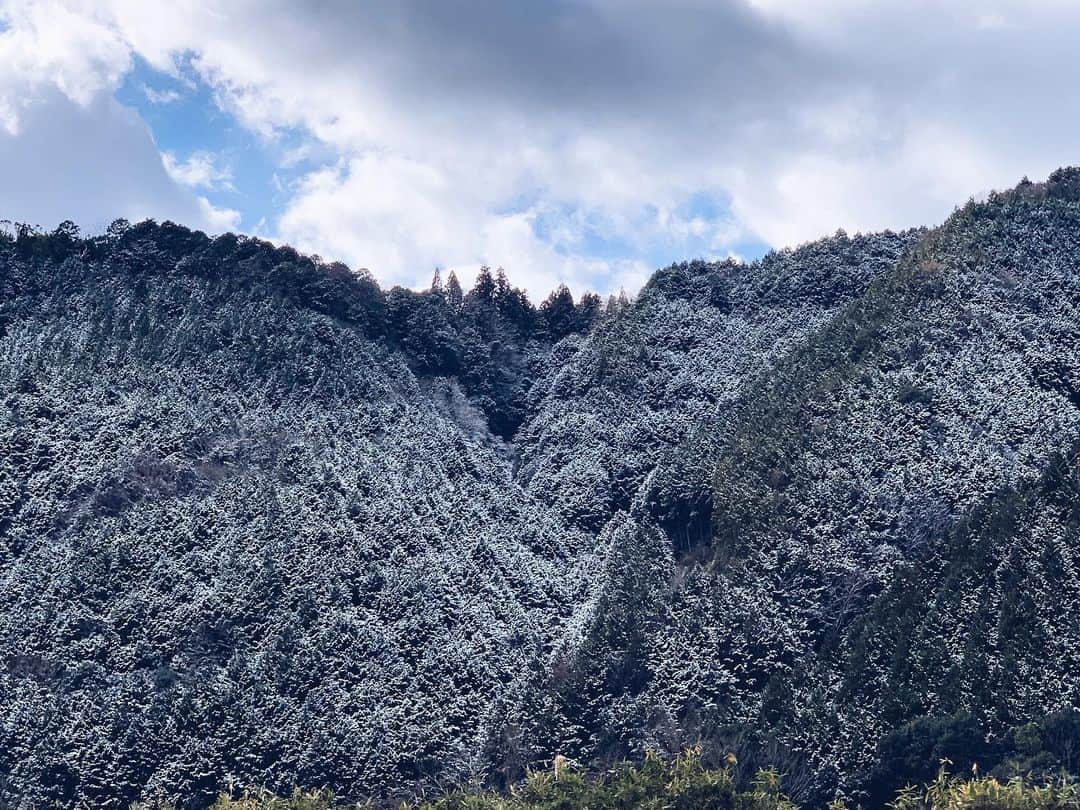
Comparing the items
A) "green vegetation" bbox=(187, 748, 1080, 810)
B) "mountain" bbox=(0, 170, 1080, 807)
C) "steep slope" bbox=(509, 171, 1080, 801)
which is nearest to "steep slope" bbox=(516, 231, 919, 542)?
"mountain" bbox=(0, 170, 1080, 807)

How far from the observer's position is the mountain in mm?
39938

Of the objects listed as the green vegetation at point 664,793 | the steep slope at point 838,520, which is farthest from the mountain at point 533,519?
the green vegetation at point 664,793

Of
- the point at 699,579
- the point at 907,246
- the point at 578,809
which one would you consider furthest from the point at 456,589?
the point at 907,246

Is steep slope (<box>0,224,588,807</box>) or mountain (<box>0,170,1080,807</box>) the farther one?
steep slope (<box>0,224,588,807</box>)

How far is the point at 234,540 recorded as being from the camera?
157ft

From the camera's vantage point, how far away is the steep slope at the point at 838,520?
39.1 metres

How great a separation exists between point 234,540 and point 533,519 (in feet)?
42.2

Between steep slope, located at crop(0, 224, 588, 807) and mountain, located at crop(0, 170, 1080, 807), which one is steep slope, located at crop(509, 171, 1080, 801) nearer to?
mountain, located at crop(0, 170, 1080, 807)

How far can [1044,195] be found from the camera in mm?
61188

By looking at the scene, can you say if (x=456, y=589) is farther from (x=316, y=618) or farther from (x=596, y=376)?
(x=596, y=376)

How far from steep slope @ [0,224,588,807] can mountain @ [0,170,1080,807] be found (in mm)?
138

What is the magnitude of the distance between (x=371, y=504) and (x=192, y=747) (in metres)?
13.7

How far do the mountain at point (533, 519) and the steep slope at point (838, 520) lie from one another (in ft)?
0.41

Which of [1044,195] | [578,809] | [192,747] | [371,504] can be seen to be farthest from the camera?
[1044,195]
